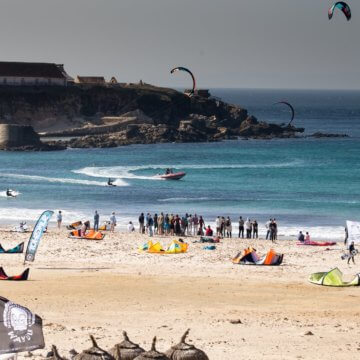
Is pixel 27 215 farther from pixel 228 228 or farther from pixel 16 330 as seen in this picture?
pixel 16 330

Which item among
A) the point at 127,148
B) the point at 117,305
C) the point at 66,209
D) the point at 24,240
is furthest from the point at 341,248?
the point at 127,148

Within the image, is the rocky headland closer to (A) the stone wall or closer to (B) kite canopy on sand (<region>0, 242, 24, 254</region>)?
(A) the stone wall

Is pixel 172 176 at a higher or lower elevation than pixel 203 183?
higher

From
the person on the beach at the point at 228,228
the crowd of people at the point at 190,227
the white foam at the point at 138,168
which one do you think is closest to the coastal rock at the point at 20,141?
the white foam at the point at 138,168

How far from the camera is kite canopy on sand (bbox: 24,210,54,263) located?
88.1 feet

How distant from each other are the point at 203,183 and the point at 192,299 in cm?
3394

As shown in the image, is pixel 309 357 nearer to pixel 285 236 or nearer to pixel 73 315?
pixel 73 315

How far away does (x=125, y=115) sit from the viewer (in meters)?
94.9

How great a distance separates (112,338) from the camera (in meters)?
18.7

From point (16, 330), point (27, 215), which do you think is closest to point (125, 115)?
point (27, 215)

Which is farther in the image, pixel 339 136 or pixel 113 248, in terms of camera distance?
pixel 339 136

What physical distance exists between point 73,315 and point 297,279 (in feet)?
23.9

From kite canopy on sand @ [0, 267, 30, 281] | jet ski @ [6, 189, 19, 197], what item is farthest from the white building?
kite canopy on sand @ [0, 267, 30, 281]

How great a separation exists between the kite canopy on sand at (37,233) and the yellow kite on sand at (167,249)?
167 inches
